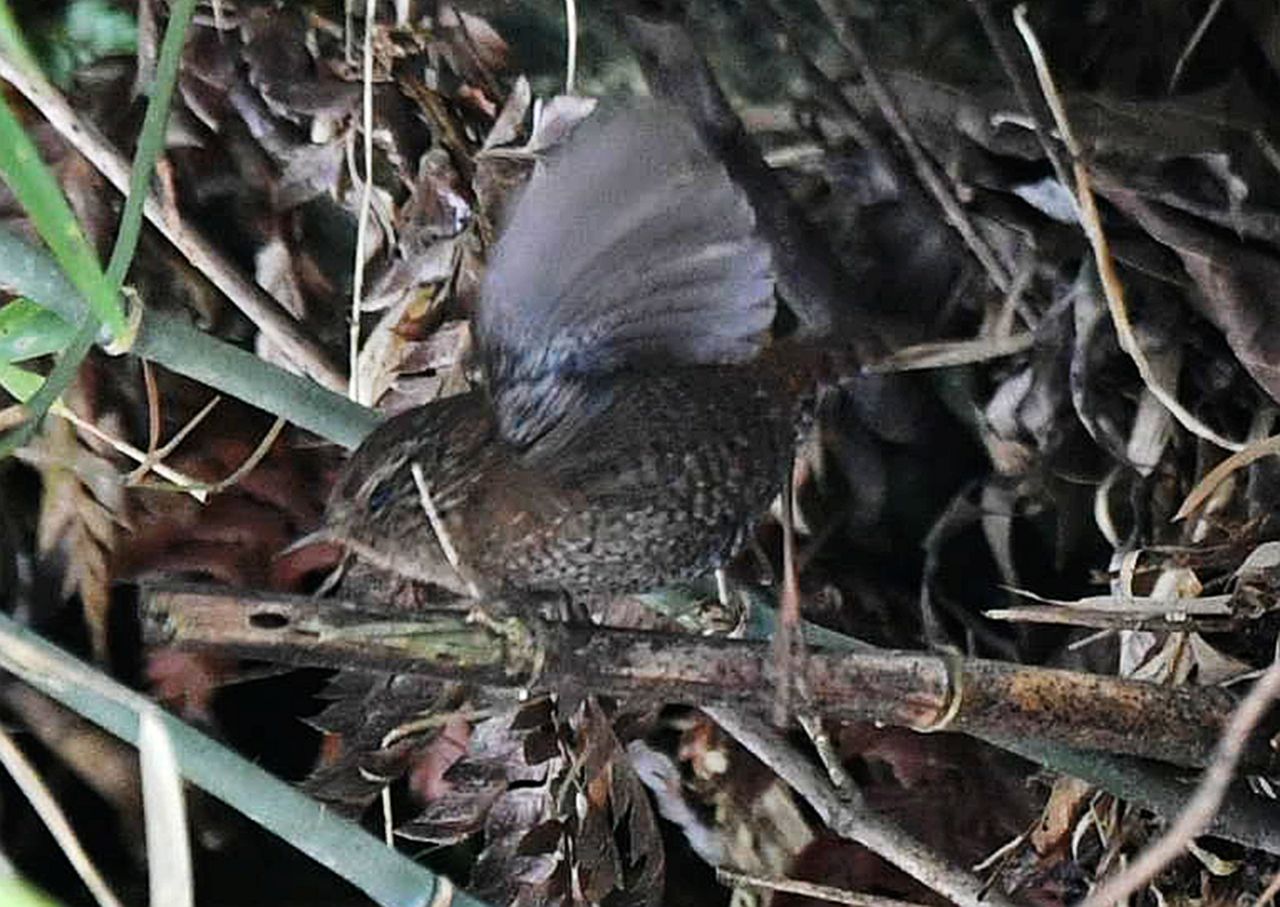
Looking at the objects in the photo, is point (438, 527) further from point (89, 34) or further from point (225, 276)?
point (89, 34)

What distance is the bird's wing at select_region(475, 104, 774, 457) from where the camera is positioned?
2.52 feet

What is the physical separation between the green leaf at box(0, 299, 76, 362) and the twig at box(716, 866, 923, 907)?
0.52 meters

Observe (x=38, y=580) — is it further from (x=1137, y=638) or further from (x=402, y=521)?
(x=1137, y=638)

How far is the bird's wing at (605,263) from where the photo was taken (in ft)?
2.52

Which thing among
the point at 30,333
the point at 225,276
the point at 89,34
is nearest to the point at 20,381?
the point at 30,333

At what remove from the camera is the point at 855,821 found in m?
1.00

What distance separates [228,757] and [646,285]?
0.92ft

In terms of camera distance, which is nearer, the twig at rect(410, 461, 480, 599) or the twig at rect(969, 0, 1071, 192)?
the twig at rect(410, 461, 480, 599)

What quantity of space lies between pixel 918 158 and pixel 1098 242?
0.12m

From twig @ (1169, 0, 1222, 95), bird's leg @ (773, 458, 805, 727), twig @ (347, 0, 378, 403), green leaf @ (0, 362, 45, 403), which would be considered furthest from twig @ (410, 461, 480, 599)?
twig @ (1169, 0, 1222, 95)

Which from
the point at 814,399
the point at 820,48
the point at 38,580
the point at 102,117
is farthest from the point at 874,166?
the point at 38,580

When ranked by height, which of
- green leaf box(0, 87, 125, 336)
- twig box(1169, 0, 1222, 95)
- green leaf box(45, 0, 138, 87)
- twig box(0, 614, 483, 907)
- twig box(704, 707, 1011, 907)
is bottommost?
twig box(704, 707, 1011, 907)

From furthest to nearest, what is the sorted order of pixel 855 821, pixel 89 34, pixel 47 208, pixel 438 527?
pixel 89 34 → pixel 855 821 → pixel 438 527 → pixel 47 208

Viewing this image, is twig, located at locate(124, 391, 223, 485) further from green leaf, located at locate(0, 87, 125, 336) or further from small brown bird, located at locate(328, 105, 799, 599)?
green leaf, located at locate(0, 87, 125, 336)
